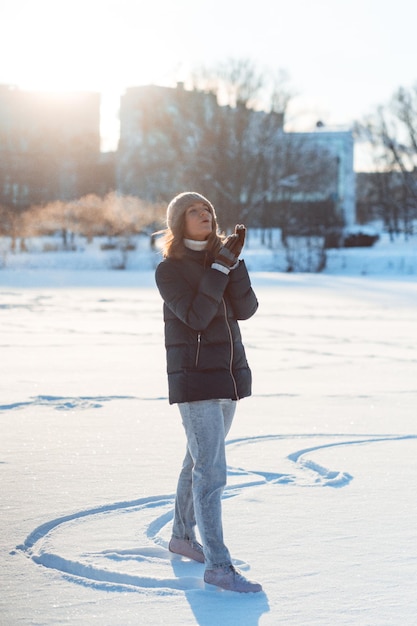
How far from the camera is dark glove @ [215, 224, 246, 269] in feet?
12.4

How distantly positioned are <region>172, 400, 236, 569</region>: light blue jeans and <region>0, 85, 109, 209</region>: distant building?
5503 cm

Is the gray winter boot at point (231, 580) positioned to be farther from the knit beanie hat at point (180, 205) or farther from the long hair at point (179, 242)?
the knit beanie hat at point (180, 205)

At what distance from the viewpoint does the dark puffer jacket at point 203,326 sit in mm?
3770

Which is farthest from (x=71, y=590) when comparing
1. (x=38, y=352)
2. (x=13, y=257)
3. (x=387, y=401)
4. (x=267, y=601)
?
(x=13, y=257)

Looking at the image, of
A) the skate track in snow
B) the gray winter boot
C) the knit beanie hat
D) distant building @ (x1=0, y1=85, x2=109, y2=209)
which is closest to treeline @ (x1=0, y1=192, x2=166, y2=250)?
distant building @ (x1=0, y1=85, x2=109, y2=209)

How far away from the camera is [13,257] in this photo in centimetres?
3784

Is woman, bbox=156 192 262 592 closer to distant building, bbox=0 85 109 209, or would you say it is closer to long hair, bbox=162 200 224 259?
long hair, bbox=162 200 224 259

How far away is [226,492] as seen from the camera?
5305mm

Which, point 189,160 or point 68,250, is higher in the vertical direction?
point 189,160

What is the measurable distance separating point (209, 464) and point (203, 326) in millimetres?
491

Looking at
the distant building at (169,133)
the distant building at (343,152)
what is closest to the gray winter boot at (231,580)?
the distant building at (169,133)

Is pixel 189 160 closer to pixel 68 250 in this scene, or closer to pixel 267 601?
pixel 68 250

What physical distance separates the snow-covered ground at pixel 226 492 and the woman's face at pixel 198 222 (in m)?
1.21

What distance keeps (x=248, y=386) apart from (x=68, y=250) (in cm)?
3851
